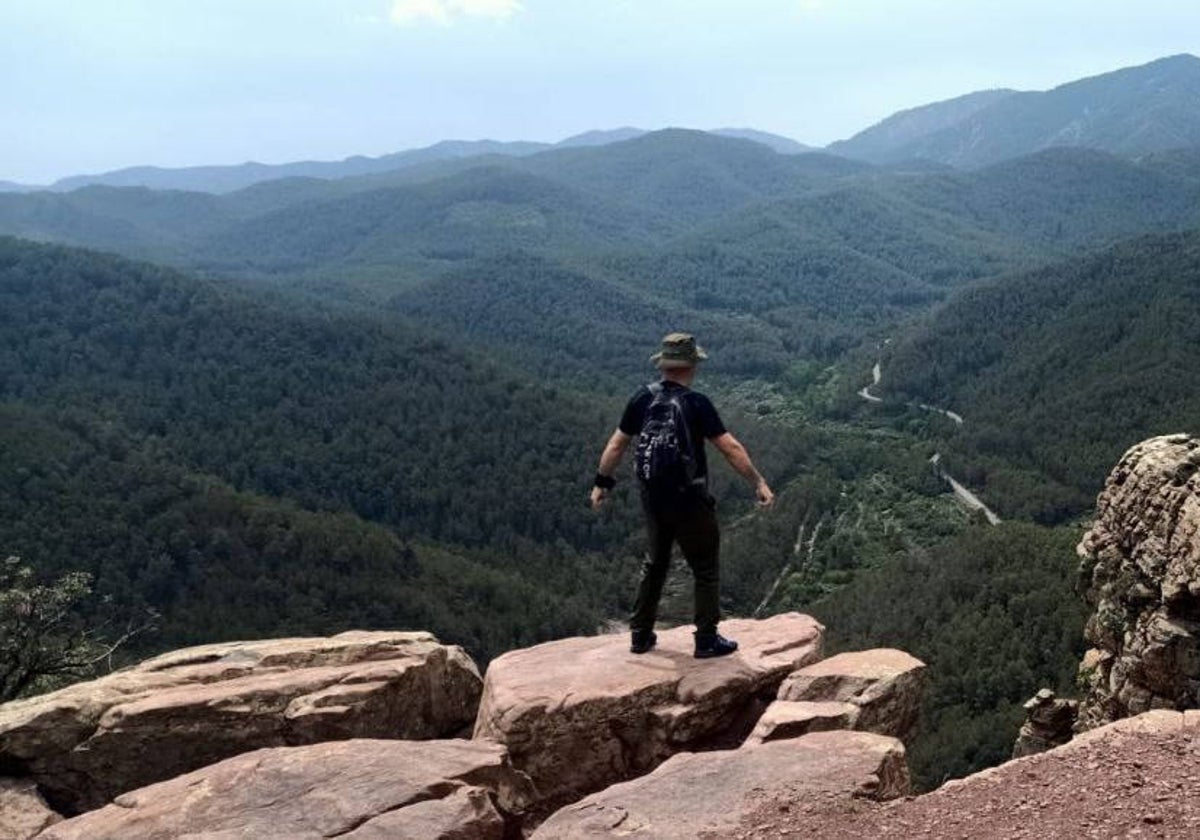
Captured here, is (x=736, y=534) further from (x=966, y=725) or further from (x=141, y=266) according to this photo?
(x=141, y=266)

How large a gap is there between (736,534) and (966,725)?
5921 cm

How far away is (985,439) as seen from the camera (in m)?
136

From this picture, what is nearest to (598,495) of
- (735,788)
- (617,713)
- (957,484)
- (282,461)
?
(617,713)

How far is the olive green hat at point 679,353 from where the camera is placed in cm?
1242

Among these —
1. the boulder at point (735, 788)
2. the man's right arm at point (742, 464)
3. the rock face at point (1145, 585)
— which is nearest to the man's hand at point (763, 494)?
the man's right arm at point (742, 464)

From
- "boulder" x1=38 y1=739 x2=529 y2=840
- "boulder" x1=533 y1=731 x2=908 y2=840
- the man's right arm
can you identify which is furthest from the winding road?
"boulder" x1=38 y1=739 x2=529 y2=840

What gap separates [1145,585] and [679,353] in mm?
8886

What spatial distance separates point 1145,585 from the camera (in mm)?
15039

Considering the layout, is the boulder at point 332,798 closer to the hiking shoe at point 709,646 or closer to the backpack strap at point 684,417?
the hiking shoe at point 709,646

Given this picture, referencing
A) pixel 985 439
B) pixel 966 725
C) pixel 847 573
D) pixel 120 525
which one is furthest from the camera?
pixel 985 439

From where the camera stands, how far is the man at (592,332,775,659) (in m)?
12.1

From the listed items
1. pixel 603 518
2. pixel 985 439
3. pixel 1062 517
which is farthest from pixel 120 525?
pixel 985 439

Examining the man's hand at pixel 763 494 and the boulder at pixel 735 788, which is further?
the man's hand at pixel 763 494

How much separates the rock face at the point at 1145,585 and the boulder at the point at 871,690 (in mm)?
3864
